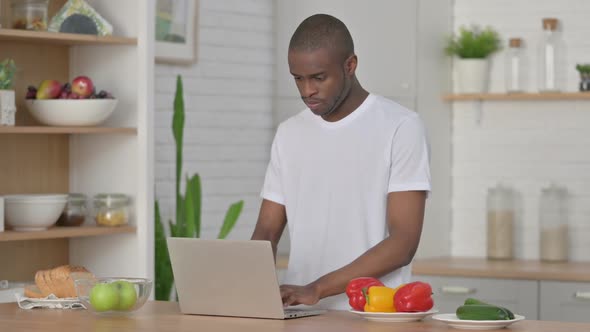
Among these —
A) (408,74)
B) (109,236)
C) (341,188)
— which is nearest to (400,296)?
(341,188)

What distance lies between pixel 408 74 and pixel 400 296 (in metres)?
2.81

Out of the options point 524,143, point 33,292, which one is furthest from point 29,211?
point 524,143

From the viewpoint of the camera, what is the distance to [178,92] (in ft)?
15.9

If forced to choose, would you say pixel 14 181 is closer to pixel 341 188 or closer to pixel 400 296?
pixel 341 188

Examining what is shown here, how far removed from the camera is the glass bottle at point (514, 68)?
5.54m

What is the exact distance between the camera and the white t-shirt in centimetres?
319

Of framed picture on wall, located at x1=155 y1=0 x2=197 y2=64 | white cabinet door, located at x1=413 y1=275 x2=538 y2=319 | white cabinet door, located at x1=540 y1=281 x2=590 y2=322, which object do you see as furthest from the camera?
framed picture on wall, located at x1=155 y1=0 x2=197 y2=64

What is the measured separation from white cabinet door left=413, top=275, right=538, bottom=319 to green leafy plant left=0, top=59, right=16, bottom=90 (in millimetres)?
2027

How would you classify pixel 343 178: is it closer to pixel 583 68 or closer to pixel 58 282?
pixel 58 282

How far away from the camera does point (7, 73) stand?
4180 mm

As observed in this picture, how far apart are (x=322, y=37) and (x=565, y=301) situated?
→ 218 centimetres

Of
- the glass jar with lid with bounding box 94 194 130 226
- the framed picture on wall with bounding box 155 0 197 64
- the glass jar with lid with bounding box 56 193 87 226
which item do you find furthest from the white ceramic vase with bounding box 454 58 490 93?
the glass jar with lid with bounding box 56 193 87 226

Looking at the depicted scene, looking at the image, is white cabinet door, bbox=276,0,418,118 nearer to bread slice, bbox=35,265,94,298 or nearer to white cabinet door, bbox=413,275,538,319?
white cabinet door, bbox=413,275,538,319

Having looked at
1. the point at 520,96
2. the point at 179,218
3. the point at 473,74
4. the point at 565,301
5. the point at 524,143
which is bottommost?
the point at 565,301
